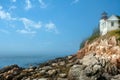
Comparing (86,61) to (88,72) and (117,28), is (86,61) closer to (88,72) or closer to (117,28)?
(88,72)

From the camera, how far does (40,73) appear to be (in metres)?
51.2

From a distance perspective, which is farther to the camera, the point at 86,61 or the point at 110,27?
the point at 110,27

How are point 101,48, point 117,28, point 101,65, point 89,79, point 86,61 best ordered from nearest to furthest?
point 89,79
point 101,65
point 86,61
point 101,48
point 117,28

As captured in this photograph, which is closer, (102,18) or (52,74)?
(52,74)

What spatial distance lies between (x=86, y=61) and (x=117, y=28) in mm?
22910

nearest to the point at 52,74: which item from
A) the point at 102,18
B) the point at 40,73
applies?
the point at 40,73

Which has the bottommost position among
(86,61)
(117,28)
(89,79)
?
(89,79)

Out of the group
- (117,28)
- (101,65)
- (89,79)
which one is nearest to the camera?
(89,79)

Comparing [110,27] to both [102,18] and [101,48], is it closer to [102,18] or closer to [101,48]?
[102,18]

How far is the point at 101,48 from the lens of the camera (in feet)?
192

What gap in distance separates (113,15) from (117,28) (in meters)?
3.77

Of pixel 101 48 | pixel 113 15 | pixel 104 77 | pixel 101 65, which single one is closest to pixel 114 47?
pixel 101 48

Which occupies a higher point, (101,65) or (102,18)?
(102,18)

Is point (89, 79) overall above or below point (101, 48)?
below
